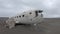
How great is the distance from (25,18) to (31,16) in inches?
50.5

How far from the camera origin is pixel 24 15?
24188 millimetres

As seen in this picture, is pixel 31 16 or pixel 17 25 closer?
pixel 31 16

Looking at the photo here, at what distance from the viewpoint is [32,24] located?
81.3ft

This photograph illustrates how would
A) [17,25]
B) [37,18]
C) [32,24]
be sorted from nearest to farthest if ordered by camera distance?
[37,18] → [32,24] → [17,25]

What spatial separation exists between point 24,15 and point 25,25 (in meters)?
2.46

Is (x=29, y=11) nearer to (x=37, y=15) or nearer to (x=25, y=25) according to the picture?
(x=37, y=15)

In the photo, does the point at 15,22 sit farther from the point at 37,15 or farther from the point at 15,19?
the point at 37,15

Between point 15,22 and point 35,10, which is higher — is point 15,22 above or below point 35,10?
below

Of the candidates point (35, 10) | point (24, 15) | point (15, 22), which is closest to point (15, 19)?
point (15, 22)

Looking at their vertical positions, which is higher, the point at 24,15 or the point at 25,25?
the point at 24,15

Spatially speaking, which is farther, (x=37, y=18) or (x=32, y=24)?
(x=32, y=24)

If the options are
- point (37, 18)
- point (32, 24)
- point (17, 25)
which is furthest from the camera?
point (17, 25)

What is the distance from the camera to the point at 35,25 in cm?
2448

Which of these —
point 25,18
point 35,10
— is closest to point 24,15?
point 25,18
